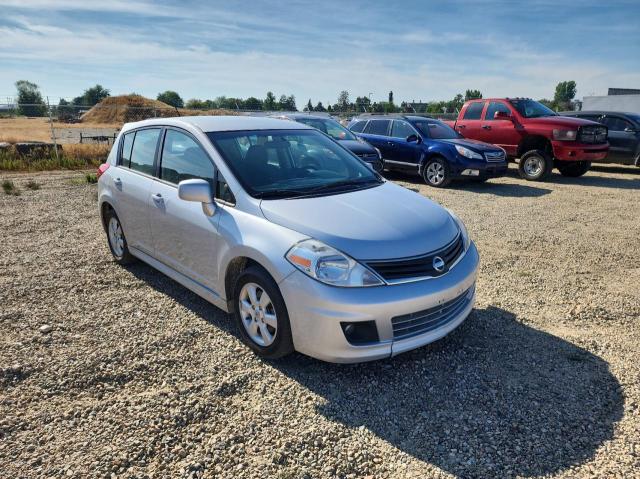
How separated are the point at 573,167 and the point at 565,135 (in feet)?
4.63

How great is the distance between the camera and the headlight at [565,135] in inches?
429

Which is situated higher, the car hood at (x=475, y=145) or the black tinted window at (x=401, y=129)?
the black tinted window at (x=401, y=129)

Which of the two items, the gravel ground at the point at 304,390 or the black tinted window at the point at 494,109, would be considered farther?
the black tinted window at the point at 494,109

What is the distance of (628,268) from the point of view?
5336mm

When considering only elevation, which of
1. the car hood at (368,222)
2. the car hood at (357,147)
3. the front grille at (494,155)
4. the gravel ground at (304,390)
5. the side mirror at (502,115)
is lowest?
the gravel ground at (304,390)

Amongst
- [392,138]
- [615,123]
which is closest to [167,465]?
[392,138]

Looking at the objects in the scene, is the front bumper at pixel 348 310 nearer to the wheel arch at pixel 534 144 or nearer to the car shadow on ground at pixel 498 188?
the car shadow on ground at pixel 498 188

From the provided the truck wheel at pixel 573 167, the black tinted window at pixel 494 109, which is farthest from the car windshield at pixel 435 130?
the truck wheel at pixel 573 167

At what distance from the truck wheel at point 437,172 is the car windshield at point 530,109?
3.14 m

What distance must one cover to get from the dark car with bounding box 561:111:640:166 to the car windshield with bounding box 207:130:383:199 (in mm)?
11339

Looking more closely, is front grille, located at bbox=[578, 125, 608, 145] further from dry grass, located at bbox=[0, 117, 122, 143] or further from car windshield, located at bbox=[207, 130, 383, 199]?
dry grass, located at bbox=[0, 117, 122, 143]

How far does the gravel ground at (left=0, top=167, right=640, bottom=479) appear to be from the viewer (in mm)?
2445

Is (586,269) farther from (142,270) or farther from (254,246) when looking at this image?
(142,270)

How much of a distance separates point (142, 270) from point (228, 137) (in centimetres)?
219
